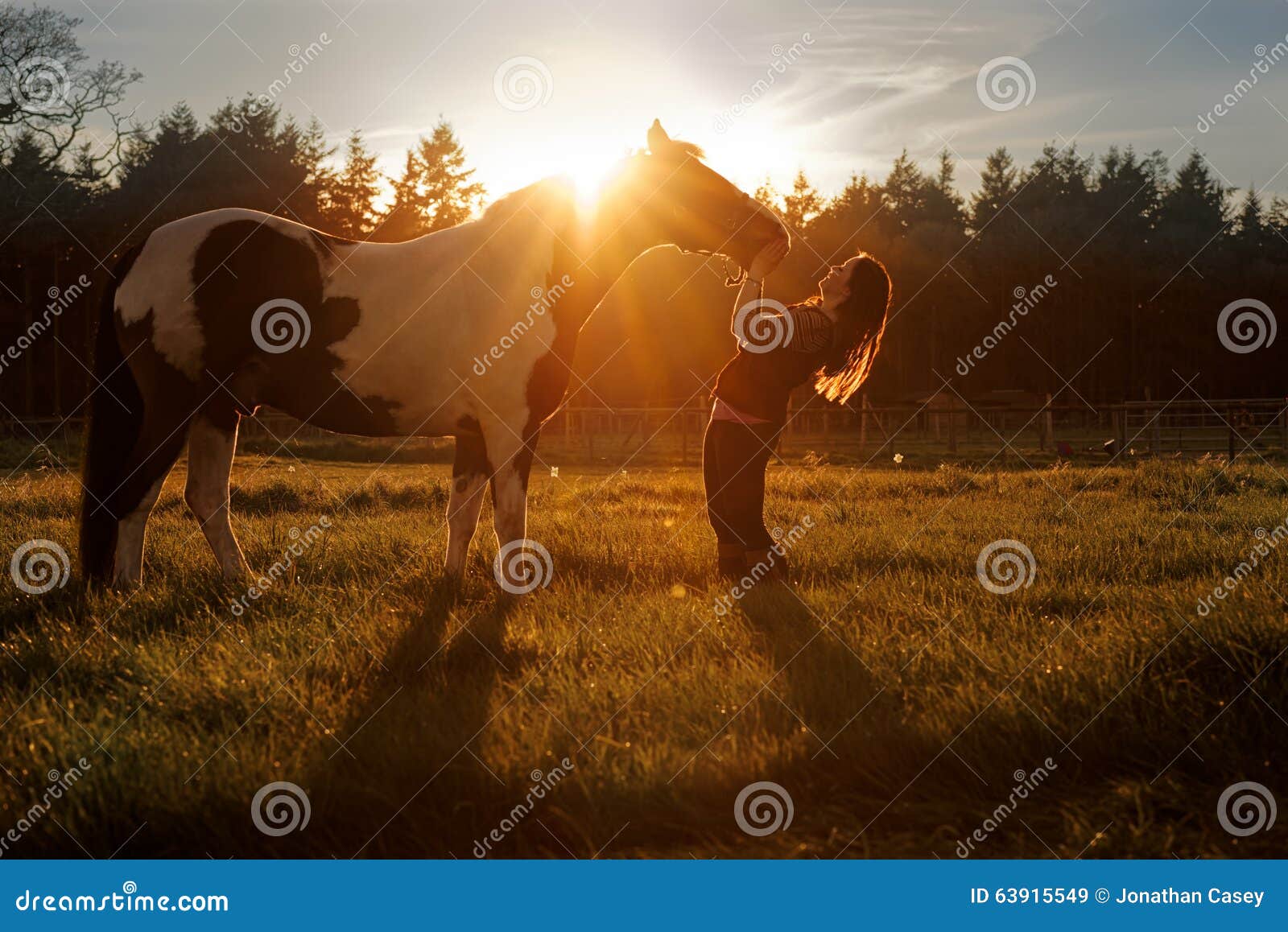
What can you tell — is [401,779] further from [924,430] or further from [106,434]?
[924,430]

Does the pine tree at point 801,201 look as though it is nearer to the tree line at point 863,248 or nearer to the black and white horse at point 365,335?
the tree line at point 863,248

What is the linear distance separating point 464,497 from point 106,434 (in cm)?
214

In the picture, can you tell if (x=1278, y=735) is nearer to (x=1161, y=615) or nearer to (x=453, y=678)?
(x=1161, y=615)

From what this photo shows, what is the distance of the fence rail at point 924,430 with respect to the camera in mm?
28344

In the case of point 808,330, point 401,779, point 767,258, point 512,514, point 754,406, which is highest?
point 767,258

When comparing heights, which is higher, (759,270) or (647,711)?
(759,270)

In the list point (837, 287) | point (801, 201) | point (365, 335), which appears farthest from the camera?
point (801, 201)

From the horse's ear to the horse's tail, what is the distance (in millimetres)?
3004

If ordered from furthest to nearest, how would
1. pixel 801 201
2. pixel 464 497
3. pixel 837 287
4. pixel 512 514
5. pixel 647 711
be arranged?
1. pixel 801 201
2. pixel 837 287
3. pixel 464 497
4. pixel 512 514
5. pixel 647 711

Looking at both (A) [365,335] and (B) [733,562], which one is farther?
(B) [733,562]

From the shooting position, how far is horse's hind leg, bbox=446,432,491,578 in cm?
587

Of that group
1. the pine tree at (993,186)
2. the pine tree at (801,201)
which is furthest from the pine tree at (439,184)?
the pine tree at (993,186)

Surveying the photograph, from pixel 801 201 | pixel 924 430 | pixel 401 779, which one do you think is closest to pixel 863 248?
pixel 924 430

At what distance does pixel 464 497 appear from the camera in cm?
586
